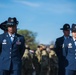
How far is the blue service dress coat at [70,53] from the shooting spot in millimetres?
10727

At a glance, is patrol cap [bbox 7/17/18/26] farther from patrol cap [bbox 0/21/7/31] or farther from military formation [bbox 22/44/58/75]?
military formation [bbox 22/44/58/75]

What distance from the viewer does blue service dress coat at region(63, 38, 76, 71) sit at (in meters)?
10.7

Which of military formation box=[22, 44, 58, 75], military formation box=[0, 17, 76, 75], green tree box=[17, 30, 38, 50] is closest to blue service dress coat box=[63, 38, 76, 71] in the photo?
military formation box=[0, 17, 76, 75]

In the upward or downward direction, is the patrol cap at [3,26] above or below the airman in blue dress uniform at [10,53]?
above

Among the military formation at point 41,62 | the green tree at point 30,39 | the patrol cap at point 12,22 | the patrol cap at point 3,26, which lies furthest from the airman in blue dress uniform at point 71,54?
the green tree at point 30,39

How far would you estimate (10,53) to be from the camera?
1026 centimetres

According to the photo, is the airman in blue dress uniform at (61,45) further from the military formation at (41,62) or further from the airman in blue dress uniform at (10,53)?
the military formation at (41,62)

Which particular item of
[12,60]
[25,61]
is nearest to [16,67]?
[12,60]

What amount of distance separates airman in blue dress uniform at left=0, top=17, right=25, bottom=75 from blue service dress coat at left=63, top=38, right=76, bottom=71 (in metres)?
1.49

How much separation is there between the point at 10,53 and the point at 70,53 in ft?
5.89

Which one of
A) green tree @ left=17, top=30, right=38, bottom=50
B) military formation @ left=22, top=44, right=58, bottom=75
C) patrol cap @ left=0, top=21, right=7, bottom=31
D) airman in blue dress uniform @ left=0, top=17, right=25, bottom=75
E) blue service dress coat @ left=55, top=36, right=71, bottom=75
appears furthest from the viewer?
green tree @ left=17, top=30, right=38, bottom=50

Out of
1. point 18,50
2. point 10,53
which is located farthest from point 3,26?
point 10,53

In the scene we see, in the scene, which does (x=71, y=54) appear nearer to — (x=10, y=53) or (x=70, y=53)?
(x=70, y=53)

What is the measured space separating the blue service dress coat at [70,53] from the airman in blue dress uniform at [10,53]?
4.89 ft
